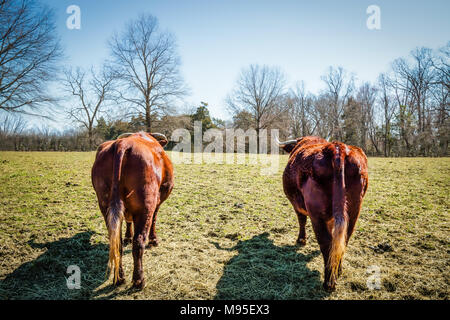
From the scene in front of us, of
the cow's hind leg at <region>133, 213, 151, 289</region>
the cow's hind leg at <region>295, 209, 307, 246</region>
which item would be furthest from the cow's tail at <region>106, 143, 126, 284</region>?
the cow's hind leg at <region>295, 209, 307, 246</region>

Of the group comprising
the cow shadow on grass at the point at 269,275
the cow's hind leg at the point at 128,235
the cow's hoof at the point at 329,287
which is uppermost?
Answer: the cow's hind leg at the point at 128,235

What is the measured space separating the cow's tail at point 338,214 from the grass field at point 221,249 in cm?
63

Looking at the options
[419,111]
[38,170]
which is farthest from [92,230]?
[419,111]

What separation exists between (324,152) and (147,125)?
81.9 ft

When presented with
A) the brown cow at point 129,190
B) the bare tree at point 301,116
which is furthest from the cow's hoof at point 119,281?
the bare tree at point 301,116

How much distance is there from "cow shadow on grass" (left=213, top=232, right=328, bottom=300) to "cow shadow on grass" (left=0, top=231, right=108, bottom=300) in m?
1.79

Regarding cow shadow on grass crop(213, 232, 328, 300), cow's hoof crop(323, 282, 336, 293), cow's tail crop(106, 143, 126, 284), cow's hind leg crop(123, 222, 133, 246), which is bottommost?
cow shadow on grass crop(213, 232, 328, 300)

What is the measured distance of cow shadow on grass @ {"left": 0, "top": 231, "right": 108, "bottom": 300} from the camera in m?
2.77

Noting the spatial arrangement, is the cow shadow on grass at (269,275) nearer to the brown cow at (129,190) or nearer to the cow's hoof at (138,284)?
the cow's hoof at (138,284)

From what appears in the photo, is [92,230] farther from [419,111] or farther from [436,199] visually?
[419,111]

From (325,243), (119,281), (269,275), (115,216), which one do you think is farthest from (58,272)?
(325,243)

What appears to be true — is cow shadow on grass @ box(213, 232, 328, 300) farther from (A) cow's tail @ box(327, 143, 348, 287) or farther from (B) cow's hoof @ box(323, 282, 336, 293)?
(A) cow's tail @ box(327, 143, 348, 287)

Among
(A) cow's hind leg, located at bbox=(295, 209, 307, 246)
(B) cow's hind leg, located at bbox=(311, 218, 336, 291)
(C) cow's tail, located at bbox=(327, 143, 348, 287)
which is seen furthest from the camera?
(A) cow's hind leg, located at bbox=(295, 209, 307, 246)

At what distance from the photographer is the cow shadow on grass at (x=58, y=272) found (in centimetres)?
277
